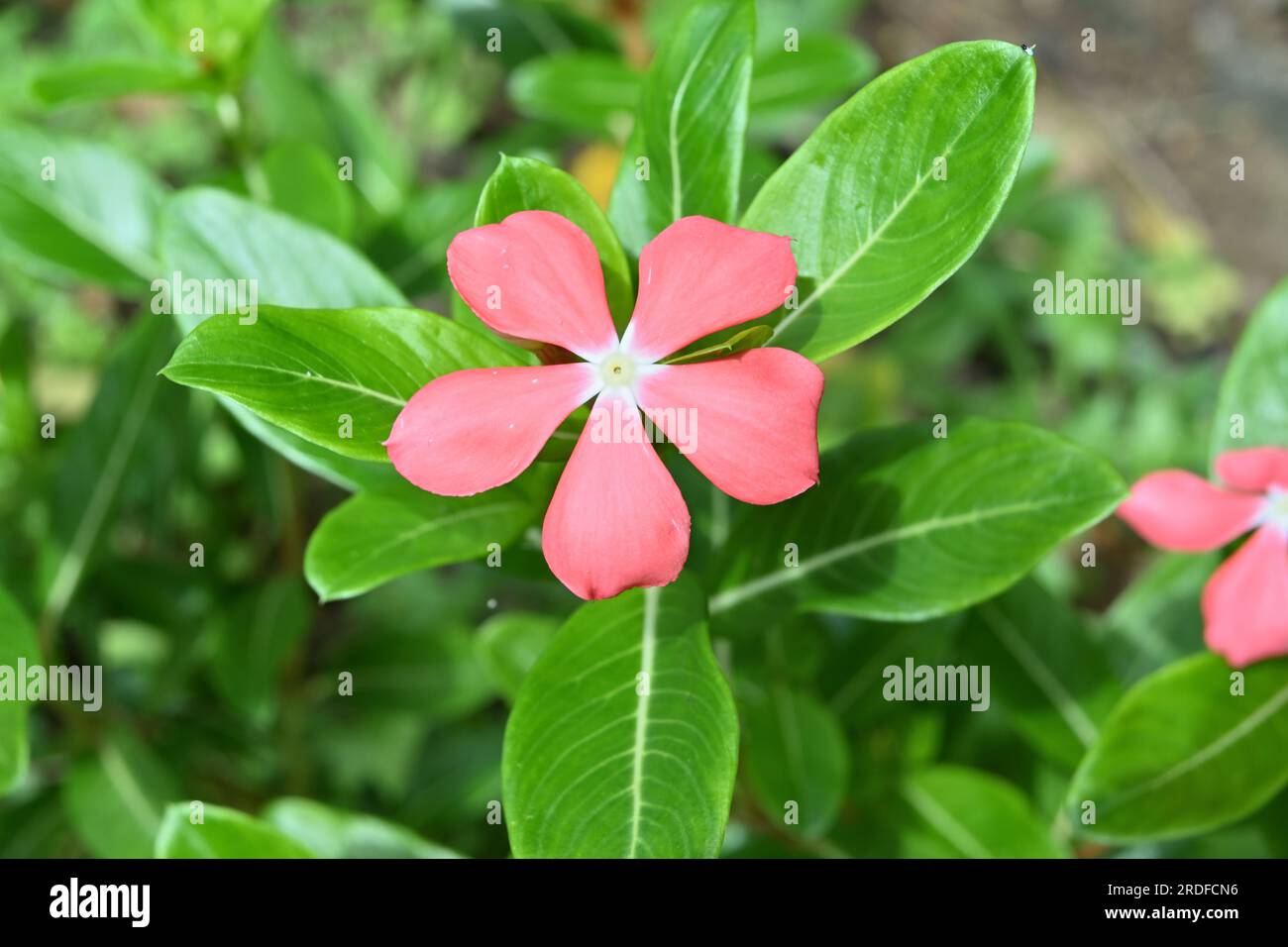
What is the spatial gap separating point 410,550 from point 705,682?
0.87 ft

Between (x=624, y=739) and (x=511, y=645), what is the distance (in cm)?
51

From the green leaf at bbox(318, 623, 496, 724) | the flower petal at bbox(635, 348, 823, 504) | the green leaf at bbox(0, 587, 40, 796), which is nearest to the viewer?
the flower petal at bbox(635, 348, 823, 504)

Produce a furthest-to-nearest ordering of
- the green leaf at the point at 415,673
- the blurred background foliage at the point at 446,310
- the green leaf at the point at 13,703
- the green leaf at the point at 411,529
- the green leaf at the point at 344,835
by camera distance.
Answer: the green leaf at the point at 415,673
the blurred background foliage at the point at 446,310
the green leaf at the point at 344,835
the green leaf at the point at 13,703
the green leaf at the point at 411,529

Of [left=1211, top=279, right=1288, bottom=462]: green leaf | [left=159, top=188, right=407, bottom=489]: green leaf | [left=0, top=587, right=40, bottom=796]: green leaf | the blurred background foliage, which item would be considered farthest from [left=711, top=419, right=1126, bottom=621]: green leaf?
[left=0, top=587, right=40, bottom=796]: green leaf

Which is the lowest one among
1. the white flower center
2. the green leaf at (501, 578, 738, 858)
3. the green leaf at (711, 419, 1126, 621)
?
the green leaf at (501, 578, 738, 858)

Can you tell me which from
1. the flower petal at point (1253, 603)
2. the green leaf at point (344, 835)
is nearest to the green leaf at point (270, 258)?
the green leaf at point (344, 835)

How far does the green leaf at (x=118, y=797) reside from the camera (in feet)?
4.75

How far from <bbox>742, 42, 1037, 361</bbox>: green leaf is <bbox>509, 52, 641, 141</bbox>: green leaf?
2.95 ft

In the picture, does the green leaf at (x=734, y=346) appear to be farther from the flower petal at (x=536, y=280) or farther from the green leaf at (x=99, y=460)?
the green leaf at (x=99, y=460)

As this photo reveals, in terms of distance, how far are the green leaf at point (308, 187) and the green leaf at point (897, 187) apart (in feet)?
2.15

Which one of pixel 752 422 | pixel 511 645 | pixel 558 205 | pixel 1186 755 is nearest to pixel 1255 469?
pixel 1186 755

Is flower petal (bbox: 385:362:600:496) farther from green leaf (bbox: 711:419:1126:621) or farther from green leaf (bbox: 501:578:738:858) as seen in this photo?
green leaf (bbox: 711:419:1126:621)

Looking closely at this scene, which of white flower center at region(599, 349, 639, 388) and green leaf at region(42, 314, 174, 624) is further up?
green leaf at region(42, 314, 174, 624)

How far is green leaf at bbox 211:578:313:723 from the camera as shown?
162 centimetres
